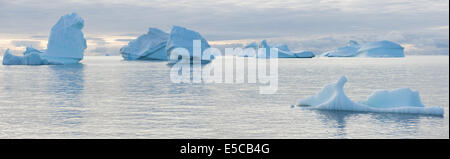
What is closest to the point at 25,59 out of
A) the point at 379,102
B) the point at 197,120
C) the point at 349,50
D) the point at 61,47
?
the point at 61,47

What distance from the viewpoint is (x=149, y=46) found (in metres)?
71.0

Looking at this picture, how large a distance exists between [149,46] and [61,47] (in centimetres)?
1859

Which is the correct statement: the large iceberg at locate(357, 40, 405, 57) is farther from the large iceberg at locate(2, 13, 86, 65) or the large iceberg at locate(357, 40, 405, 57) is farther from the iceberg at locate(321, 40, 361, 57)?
the large iceberg at locate(2, 13, 86, 65)

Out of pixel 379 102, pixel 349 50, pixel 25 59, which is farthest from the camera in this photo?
pixel 349 50

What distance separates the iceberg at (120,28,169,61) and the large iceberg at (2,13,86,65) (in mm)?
13832

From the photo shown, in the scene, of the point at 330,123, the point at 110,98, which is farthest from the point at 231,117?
the point at 110,98

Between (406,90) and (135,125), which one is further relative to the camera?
(406,90)

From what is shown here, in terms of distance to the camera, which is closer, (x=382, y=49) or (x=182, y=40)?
(x=182, y=40)

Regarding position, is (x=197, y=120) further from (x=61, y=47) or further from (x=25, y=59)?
(x=25, y=59)

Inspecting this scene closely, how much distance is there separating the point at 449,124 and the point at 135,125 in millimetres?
7898

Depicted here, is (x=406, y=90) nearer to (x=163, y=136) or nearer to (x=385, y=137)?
(x=385, y=137)

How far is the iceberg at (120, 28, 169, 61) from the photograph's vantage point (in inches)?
2712
